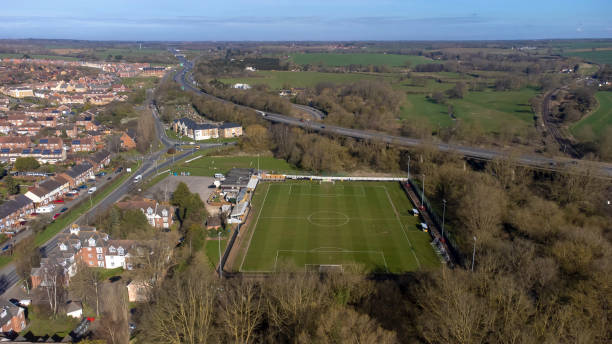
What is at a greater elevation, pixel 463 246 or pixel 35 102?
pixel 35 102

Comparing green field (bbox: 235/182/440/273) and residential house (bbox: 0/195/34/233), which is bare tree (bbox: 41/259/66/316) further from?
residential house (bbox: 0/195/34/233)

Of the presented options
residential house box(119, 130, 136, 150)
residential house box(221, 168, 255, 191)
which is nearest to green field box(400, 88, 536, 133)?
residential house box(221, 168, 255, 191)

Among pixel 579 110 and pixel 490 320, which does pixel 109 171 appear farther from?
pixel 579 110

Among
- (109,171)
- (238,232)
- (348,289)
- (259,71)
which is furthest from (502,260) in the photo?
(259,71)

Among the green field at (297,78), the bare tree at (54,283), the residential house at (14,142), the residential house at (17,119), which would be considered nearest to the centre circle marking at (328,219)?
the bare tree at (54,283)

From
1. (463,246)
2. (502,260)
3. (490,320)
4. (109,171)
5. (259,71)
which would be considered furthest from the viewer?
(259,71)

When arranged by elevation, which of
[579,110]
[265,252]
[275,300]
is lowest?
[265,252]

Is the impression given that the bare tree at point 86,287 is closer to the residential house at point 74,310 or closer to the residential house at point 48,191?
the residential house at point 74,310
